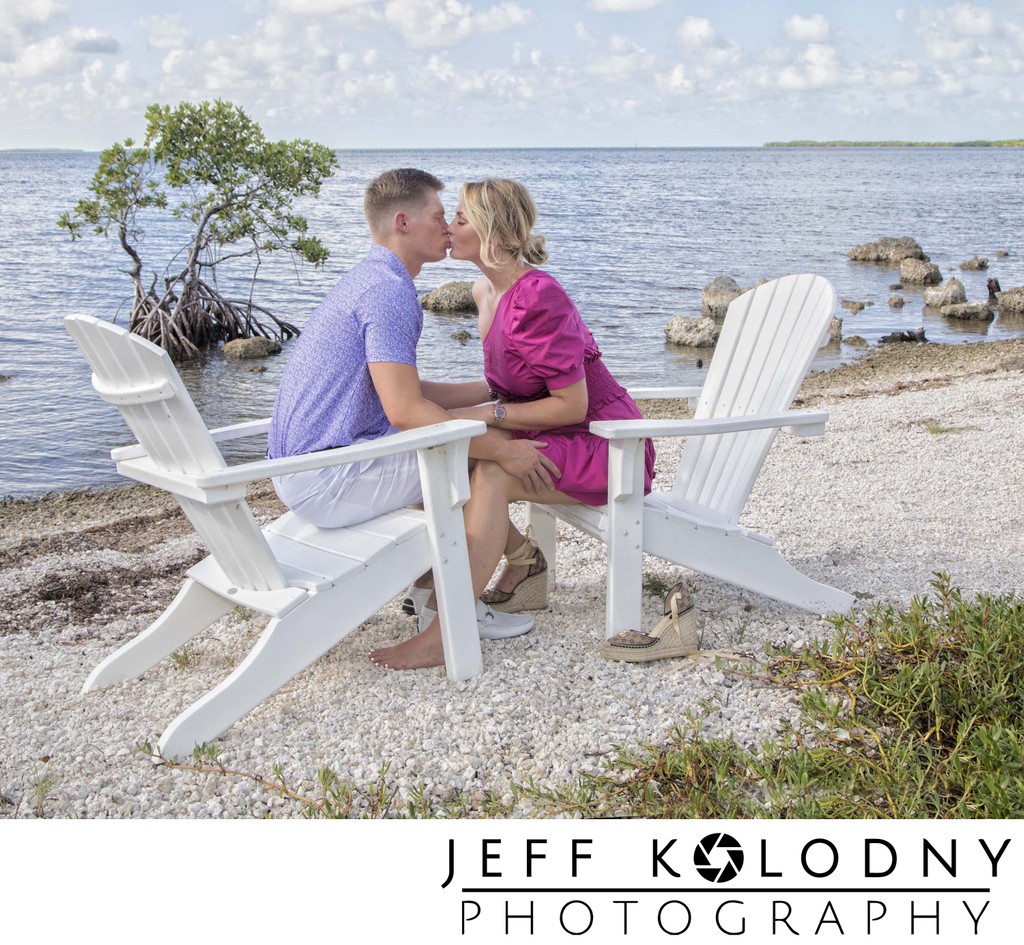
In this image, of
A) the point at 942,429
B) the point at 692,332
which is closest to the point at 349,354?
the point at 942,429

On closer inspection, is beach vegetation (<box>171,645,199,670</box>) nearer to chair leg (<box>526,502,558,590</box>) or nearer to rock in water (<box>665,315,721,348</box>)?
chair leg (<box>526,502,558,590</box>)

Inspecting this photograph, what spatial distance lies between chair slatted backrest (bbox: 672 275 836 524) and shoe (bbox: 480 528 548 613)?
0.64m

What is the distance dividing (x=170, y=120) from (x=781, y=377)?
1053 cm

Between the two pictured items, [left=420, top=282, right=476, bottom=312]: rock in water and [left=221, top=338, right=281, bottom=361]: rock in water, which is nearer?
[left=221, top=338, right=281, bottom=361]: rock in water

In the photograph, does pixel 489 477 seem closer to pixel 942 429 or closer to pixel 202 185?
pixel 942 429

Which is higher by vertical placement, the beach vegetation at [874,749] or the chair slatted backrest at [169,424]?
the chair slatted backrest at [169,424]

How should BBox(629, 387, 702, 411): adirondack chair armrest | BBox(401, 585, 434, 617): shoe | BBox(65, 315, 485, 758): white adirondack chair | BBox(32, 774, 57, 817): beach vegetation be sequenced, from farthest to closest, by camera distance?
BBox(629, 387, 702, 411): adirondack chair armrest
BBox(401, 585, 434, 617): shoe
BBox(65, 315, 485, 758): white adirondack chair
BBox(32, 774, 57, 817): beach vegetation

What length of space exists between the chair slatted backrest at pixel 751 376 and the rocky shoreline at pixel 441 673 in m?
0.46

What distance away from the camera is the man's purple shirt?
3273 millimetres

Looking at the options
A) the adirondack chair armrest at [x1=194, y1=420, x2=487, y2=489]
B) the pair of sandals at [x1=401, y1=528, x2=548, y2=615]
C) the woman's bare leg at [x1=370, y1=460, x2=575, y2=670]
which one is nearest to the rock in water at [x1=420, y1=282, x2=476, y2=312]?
the pair of sandals at [x1=401, y1=528, x2=548, y2=615]

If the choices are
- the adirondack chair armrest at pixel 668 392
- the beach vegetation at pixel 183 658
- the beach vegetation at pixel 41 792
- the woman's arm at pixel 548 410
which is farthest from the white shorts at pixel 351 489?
the adirondack chair armrest at pixel 668 392

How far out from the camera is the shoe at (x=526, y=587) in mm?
3979
